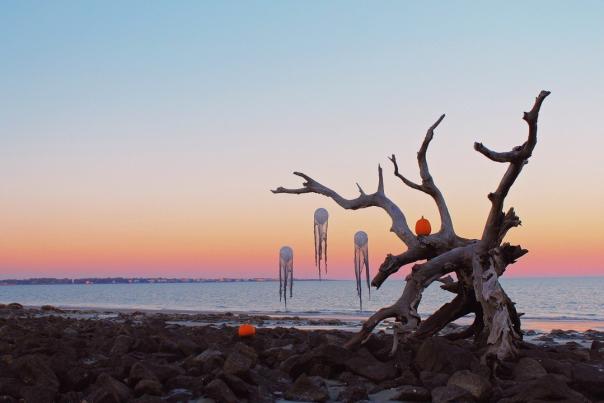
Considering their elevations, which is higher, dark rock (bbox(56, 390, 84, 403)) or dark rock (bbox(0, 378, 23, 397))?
dark rock (bbox(0, 378, 23, 397))

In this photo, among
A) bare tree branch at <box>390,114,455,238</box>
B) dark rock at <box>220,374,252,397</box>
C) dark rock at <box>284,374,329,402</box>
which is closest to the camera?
dark rock at <box>220,374,252,397</box>

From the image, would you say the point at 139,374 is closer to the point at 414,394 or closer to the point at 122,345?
the point at 122,345

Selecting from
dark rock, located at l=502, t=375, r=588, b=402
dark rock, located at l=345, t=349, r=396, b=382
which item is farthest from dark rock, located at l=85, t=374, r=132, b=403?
dark rock, located at l=502, t=375, r=588, b=402

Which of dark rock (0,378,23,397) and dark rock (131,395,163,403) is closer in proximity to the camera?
dark rock (131,395,163,403)

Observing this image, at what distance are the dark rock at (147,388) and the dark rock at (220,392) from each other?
54 centimetres

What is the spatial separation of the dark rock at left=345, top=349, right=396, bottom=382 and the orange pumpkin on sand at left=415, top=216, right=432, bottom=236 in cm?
308

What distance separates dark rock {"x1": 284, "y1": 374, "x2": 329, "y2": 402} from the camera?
704cm

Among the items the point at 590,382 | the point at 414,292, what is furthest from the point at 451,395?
the point at 414,292

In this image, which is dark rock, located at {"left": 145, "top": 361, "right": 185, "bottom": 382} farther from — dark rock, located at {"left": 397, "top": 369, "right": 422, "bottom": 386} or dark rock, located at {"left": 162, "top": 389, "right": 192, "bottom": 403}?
dark rock, located at {"left": 397, "top": 369, "right": 422, "bottom": 386}

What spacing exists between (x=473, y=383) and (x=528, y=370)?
152 cm

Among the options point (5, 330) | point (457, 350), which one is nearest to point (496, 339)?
point (457, 350)

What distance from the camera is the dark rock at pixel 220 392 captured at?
259 inches

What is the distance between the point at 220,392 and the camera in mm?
6648

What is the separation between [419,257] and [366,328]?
1829 millimetres
